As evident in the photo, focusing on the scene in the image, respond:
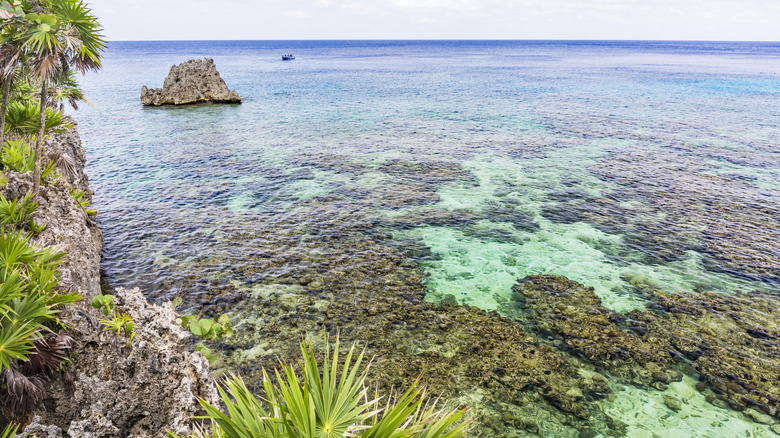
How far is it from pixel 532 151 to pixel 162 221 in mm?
28113


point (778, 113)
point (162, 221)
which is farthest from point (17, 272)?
point (778, 113)

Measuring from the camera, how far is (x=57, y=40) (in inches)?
405

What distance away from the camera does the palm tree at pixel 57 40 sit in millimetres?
10117

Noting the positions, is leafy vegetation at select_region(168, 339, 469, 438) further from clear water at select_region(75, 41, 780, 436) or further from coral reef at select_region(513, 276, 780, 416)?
coral reef at select_region(513, 276, 780, 416)

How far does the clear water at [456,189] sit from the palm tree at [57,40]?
757 cm

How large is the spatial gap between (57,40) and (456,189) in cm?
1988

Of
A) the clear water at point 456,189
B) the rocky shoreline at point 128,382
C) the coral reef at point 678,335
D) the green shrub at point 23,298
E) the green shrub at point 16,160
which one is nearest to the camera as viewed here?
the green shrub at point 23,298

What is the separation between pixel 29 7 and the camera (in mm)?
10812

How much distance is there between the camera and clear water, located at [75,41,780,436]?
51.0 feet

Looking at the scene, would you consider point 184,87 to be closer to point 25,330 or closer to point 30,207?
point 30,207

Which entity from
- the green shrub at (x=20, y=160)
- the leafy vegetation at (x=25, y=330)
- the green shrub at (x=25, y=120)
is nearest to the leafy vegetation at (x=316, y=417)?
the leafy vegetation at (x=25, y=330)

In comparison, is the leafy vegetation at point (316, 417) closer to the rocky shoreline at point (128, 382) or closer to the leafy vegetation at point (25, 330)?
the rocky shoreline at point (128, 382)

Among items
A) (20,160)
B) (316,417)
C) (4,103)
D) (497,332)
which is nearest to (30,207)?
(20,160)

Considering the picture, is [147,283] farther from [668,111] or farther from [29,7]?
[668,111]
